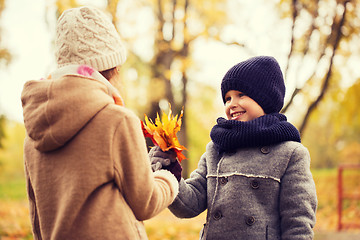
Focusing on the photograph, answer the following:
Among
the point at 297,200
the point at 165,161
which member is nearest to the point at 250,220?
the point at 297,200

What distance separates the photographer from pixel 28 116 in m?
1.61

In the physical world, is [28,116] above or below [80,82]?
below

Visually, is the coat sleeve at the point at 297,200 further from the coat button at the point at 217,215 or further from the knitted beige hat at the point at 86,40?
the knitted beige hat at the point at 86,40

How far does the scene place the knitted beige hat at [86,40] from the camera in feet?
5.65

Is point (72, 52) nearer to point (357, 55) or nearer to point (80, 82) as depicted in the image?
point (80, 82)

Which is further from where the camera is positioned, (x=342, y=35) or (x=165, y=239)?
(x=165, y=239)

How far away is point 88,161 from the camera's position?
5.02ft

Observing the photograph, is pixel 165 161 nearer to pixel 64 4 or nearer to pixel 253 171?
pixel 253 171

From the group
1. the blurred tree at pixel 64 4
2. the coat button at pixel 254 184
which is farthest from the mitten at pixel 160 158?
the blurred tree at pixel 64 4

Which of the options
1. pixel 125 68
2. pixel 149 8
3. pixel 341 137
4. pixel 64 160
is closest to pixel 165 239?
pixel 64 160

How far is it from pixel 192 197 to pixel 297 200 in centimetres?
58

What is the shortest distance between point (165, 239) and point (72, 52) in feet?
14.7

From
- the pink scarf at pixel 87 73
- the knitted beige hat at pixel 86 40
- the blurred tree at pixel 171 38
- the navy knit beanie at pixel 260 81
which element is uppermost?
the knitted beige hat at pixel 86 40

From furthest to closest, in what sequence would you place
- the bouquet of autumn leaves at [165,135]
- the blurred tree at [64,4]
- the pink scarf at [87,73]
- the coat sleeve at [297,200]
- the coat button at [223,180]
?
the blurred tree at [64,4] → the coat button at [223,180] → the bouquet of autumn leaves at [165,135] → the coat sleeve at [297,200] → the pink scarf at [87,73]
